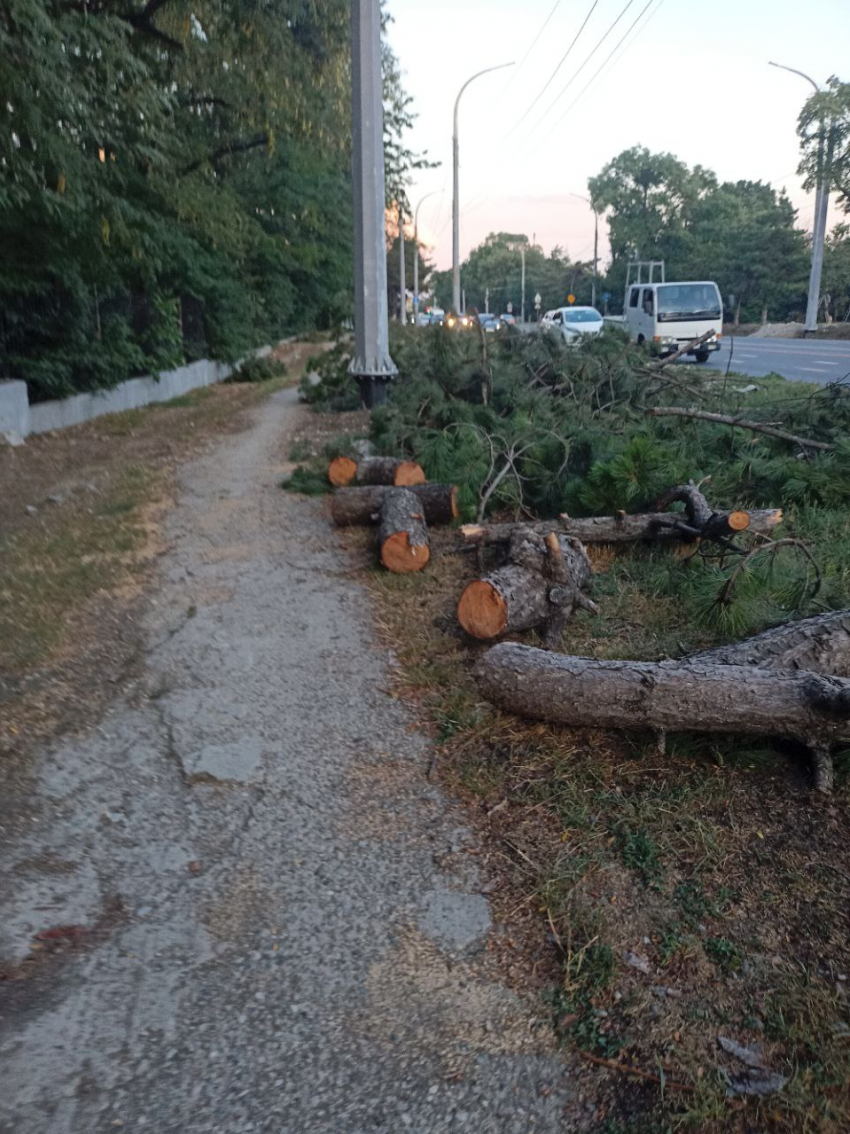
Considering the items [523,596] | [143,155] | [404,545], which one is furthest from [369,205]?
[523,596]

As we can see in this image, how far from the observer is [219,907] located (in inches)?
118

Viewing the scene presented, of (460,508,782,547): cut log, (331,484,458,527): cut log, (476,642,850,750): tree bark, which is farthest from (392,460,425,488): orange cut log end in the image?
(476,642,850,750): tree bark

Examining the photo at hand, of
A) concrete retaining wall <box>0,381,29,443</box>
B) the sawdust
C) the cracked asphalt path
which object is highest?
concrete retaining wall <box>0,381,29,443</box>

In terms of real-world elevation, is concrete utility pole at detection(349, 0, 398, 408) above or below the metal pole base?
above

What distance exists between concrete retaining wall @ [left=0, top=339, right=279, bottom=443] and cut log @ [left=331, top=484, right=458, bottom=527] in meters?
6.61

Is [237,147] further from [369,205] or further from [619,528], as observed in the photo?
[619,528]

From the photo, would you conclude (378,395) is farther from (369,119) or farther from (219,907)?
(219,907)

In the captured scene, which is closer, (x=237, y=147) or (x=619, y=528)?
(x=619, y=528)

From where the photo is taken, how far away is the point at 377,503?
7.75m

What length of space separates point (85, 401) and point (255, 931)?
13.4 metres

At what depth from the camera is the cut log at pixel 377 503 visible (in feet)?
24.7

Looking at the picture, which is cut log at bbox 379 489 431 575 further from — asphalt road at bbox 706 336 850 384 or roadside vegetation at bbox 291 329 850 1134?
asphalt road at bbox 706 336 850 384

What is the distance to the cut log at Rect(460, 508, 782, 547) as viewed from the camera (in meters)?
6.02

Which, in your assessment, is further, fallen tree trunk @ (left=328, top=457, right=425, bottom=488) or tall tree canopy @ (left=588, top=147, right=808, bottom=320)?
tall tree canopy @ (left=588, top=147, right=808, bottom=320)
